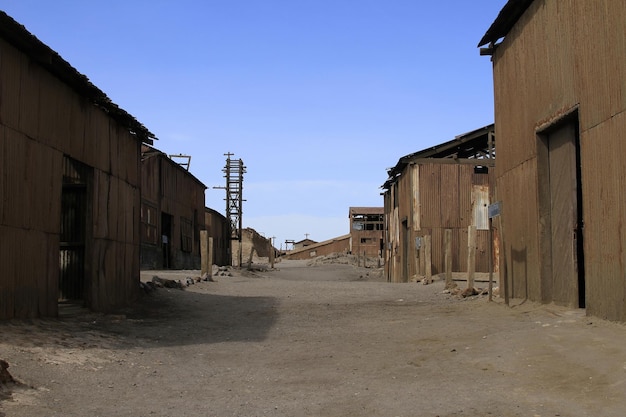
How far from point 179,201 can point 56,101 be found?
2244 centimetres

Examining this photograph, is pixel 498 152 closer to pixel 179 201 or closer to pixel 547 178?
pixel 547 178

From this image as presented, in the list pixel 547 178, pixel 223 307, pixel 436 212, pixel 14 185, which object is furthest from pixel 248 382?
pixel 436 212

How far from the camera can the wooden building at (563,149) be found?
837 centimetres

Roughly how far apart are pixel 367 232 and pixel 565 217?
5614 centimetres

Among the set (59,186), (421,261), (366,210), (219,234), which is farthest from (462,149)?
(366,210)

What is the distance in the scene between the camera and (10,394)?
5.91 metres

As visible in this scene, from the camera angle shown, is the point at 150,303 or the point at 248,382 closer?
the point at 248,382

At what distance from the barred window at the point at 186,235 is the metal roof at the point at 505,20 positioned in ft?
76.0

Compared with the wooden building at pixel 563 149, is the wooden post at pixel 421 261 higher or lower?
lower

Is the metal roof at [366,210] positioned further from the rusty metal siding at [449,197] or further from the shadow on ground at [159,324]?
the shadow on ground at [159,324]

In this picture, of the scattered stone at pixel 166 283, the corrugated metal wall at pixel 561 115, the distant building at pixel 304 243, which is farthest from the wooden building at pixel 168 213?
the distant building at pixel 304 243

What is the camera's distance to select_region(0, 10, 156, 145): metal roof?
899cm

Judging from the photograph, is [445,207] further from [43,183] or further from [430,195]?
[43,183]

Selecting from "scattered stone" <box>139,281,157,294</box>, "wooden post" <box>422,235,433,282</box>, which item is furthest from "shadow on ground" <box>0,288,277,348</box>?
"wooden post" <box>422,235,433,282</box>
